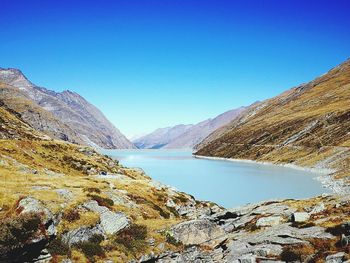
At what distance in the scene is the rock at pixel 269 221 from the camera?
33556 millimetres

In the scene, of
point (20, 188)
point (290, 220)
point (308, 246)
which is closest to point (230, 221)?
point (290, 220)

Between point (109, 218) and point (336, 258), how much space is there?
20875mm

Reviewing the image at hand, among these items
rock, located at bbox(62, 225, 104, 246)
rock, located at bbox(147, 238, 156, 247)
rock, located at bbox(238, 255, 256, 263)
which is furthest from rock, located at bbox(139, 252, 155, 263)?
rock, located at bbox(238, 255, 256, 263)

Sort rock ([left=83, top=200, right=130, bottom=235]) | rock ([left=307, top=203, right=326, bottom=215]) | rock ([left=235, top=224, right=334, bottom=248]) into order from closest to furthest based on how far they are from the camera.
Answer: rock ([left=235, top=224, right=334, bottom=248])
rock ([left=83, top=200, right=130, bottom=235])
rock ([left=307, top=203, right=326, bottom=215])

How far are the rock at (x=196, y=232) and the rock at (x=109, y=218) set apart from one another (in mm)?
5206

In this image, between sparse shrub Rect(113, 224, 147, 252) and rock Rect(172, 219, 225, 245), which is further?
rock Rect(172, 219, 225, 245)

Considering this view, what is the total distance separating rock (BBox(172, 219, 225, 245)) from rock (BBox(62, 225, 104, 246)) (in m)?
7.51

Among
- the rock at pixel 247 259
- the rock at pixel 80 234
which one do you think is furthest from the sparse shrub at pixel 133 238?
the rock at pixel 247 259

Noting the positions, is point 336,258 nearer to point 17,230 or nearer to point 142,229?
point 142,229

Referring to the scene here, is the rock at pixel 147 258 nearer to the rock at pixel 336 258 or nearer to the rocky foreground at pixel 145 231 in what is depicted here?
the rocky foreground at pixel 145 231

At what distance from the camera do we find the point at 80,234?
100ft

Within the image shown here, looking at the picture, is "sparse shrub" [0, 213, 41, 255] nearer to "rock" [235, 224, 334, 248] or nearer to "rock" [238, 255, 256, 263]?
"rock" [238, 255, 256, 263]

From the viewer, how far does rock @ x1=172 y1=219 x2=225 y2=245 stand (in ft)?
111

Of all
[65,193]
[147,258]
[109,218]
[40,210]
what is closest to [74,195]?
[65,193]
